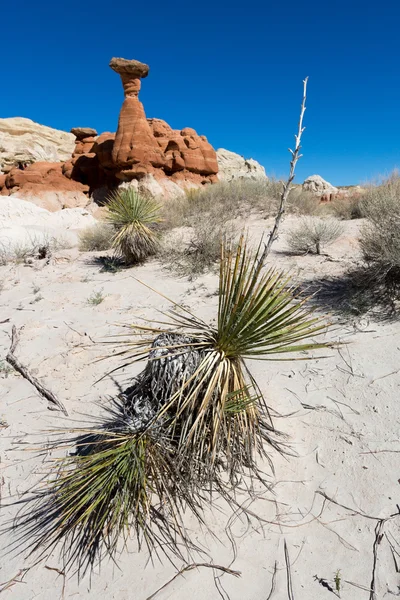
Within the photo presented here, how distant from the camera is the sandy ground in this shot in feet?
5.26

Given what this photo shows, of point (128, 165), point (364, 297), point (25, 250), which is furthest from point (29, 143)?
point (364, 297)

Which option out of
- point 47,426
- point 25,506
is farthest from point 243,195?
point 25,506

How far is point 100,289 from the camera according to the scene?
6070 mm

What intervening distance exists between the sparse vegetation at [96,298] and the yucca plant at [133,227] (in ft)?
5.07

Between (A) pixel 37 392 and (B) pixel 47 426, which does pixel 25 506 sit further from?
(A) pixel 37 392

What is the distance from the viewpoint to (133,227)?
6.97 metres

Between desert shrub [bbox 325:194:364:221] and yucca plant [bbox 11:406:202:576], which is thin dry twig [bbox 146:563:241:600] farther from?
desert shrub [bbox 325:194:364:221]

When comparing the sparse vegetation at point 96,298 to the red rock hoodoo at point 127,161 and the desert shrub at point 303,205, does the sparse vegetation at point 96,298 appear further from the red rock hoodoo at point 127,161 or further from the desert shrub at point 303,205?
the red rock hoodoo at point 127,161

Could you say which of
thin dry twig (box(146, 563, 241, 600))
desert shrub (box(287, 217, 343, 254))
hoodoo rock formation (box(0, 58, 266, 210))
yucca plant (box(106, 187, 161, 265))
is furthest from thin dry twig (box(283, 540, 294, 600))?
hoodoo rock formation (box(0, 58, 266, 210))

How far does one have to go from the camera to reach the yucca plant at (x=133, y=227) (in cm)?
696

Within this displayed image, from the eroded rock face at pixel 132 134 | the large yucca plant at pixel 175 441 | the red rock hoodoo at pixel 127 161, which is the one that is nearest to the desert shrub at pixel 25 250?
the eroded rock face at pixel 132 134

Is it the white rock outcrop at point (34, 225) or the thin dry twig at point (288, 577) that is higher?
the white rock outcrop at point (34, 225)

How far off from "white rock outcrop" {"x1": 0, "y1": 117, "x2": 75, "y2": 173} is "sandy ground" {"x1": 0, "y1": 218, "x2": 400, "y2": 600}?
22727 mm

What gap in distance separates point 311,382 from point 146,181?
14.2 m
